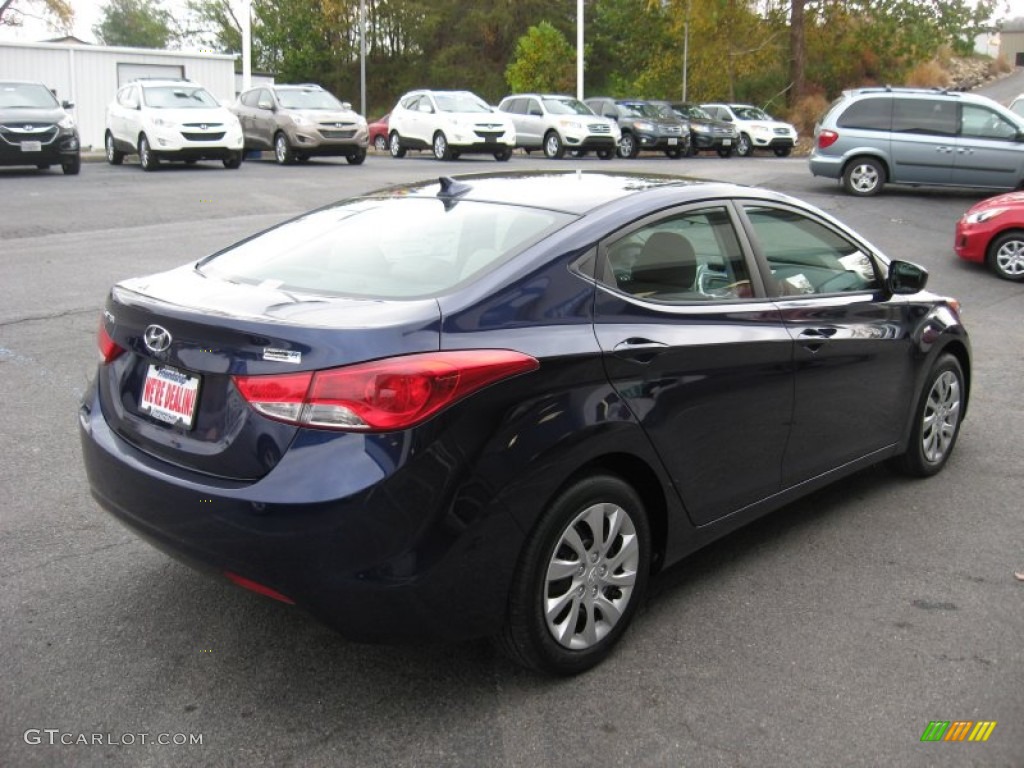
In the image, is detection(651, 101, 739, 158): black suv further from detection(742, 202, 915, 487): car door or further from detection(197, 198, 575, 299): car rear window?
detection(197, 198, 575, 299): car rear window

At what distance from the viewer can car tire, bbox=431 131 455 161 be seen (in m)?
26.7

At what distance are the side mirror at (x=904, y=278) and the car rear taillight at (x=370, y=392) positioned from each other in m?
2.77

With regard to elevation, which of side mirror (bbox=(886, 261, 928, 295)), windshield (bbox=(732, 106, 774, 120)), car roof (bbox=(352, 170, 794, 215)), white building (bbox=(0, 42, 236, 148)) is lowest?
side mirror (bbox=(886, 261, 928, 295))

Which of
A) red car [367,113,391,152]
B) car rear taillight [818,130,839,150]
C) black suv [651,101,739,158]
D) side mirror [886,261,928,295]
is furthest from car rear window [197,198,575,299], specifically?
red car [367,113,391,152]

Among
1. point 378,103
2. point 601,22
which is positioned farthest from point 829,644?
point 378,103

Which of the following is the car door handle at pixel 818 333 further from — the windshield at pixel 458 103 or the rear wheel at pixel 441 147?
the windshield at pixel 458 103

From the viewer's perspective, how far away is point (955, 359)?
18.5 feet

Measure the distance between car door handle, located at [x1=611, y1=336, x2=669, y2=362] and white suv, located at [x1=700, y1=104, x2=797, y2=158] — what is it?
29.8 m

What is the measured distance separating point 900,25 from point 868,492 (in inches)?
1650

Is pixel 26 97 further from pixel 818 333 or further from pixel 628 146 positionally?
pixel 818 333

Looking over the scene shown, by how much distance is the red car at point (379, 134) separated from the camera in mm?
33562

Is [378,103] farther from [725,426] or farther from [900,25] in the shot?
[725,426]

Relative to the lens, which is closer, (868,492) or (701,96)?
(868,492)

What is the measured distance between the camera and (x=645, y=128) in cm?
3012
